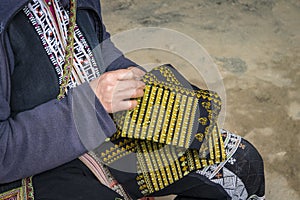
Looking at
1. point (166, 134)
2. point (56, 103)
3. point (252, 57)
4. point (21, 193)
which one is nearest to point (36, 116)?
point (56, 103)

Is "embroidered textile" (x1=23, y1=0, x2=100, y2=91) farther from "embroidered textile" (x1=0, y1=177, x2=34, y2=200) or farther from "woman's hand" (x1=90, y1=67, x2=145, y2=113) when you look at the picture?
"embroidered textile" (x1=0, y1=177, x2=34, y2=200)

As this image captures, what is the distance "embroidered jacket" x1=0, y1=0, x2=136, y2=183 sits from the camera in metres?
0.96

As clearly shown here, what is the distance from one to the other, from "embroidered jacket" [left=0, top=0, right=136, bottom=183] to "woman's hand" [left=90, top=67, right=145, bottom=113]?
0.02 metres

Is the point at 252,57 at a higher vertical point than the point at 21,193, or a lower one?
lower

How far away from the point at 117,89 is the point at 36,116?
17 centimetres

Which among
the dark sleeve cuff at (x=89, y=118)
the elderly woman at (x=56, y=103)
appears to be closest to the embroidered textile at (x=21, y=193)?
the elderly woman at (x=56, y=103)

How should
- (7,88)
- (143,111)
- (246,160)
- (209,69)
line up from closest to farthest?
(7,88) < (143,111) < (246,160) < (209,69)

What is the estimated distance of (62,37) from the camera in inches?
42.5

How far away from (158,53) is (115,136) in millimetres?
1253

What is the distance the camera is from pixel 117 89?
103 cm

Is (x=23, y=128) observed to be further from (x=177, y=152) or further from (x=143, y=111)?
(x=177, y=152)

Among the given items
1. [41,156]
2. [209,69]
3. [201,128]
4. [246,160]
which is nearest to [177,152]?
[201,128]

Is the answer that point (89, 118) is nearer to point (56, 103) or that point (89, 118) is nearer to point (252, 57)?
point (56, 103)

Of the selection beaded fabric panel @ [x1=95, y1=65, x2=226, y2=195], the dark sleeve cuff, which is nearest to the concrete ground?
beaded fabric panel @ [x1=95, y1=65, x2=226, y2=195]
